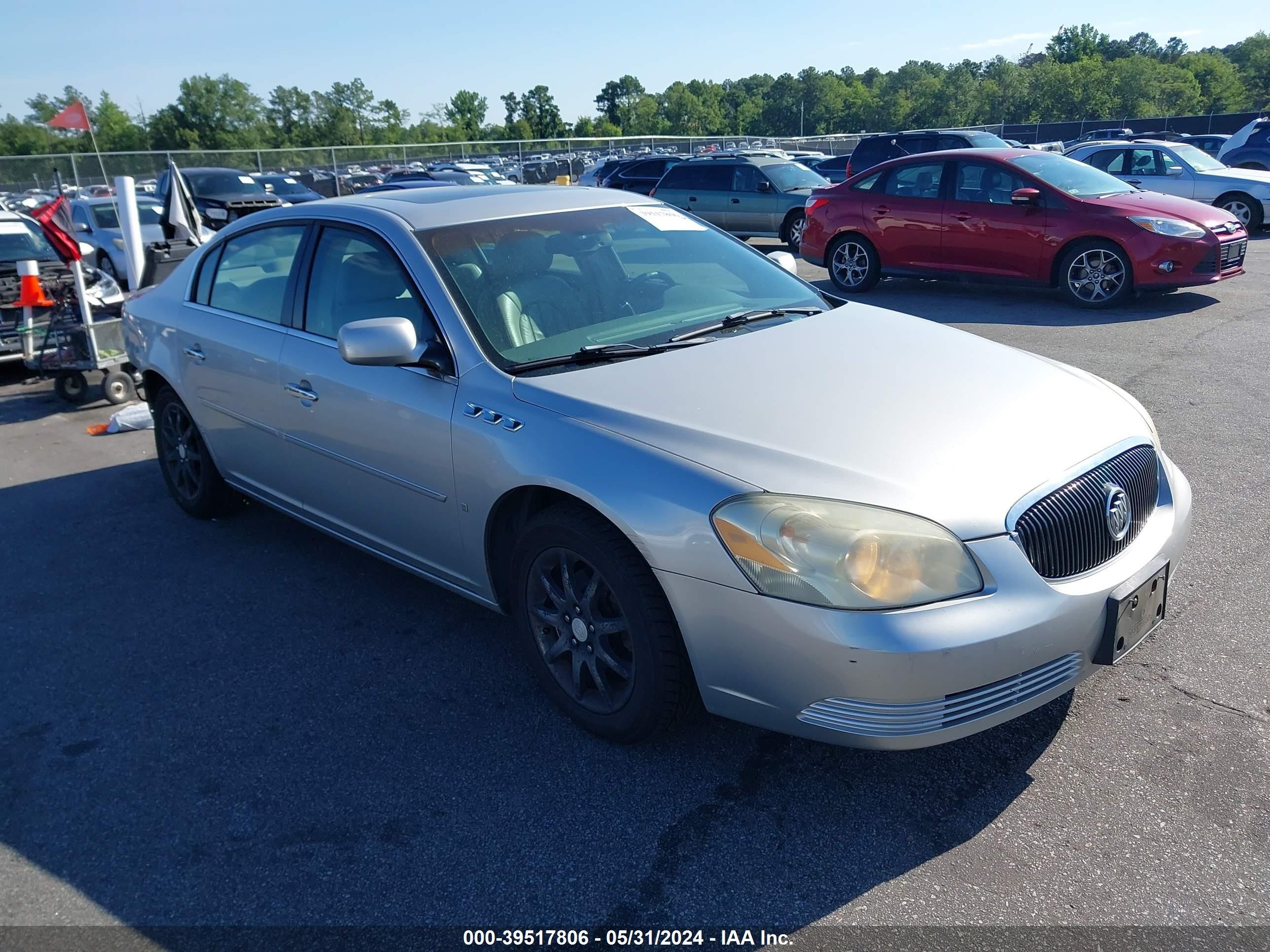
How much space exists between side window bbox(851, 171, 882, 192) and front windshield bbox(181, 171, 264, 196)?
13.6 meters

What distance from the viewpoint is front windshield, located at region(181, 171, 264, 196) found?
1972cm

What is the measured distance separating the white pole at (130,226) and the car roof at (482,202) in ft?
18.5

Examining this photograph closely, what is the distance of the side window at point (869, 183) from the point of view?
1148cm

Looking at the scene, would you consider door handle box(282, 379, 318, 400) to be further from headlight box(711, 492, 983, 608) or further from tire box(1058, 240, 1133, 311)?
tire box(1058, 240, 1133, 311)

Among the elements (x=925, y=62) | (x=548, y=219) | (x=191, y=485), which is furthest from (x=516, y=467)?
(x=925, y=62)

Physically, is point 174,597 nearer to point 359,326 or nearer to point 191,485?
point 191,485

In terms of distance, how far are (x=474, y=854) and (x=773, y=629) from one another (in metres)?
1.04

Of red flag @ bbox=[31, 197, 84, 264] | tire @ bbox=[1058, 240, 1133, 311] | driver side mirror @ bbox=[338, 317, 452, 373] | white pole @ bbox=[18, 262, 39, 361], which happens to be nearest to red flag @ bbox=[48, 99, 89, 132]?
red flag @ bbox=[31, 197, 84, 264]

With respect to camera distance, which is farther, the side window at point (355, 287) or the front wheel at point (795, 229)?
the front wheel at point (795, 229)

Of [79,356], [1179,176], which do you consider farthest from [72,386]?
[1179,176]

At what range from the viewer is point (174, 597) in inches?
176

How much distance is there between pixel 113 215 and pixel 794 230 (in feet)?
36.7

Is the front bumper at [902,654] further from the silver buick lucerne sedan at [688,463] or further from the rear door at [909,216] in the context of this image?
the rear door at [909,216]

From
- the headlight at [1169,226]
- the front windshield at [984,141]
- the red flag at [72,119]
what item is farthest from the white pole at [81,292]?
the front windshield at [984,141]
